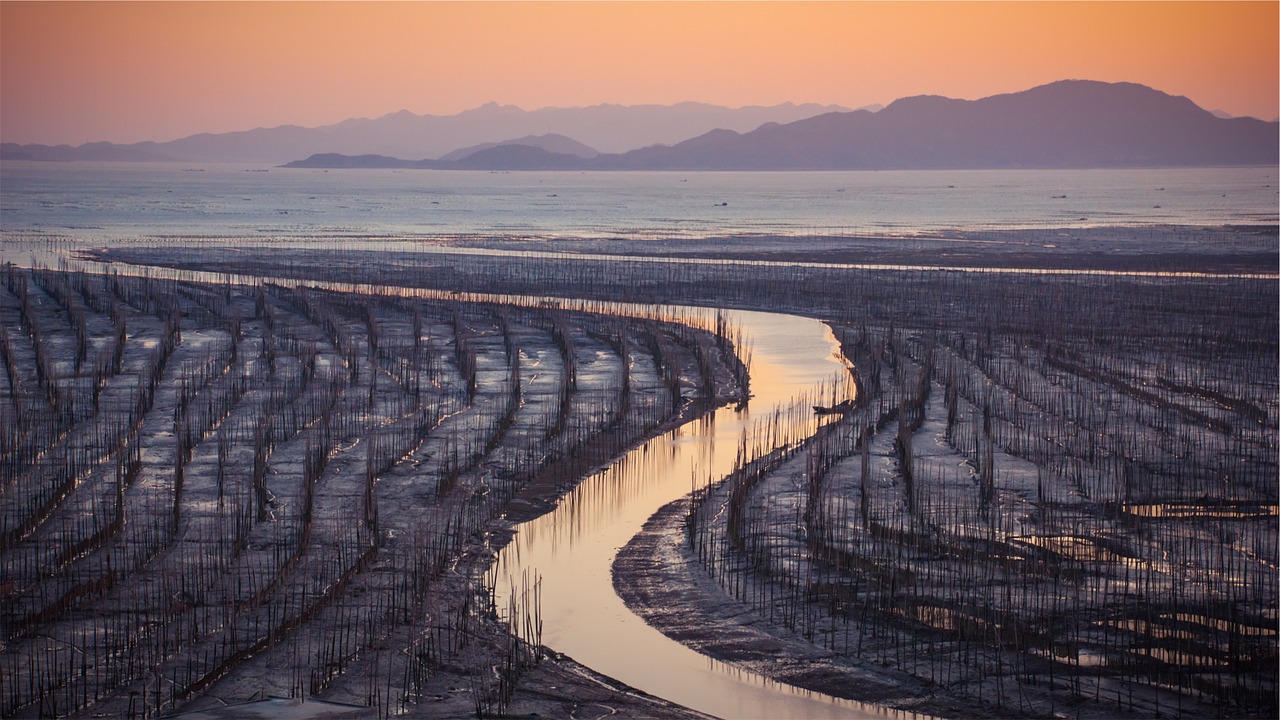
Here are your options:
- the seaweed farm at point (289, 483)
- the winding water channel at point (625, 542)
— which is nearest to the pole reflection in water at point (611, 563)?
the winding water channel at point (625, 542)

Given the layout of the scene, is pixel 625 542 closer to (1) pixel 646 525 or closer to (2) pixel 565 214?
(1) pixel 646 525

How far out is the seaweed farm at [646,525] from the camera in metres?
9.38

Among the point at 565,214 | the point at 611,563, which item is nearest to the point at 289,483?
the point at 611,563

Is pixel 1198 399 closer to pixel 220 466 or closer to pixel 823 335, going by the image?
pixel 823 335

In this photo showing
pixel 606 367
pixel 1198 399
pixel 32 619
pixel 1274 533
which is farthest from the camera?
pixel 606 367

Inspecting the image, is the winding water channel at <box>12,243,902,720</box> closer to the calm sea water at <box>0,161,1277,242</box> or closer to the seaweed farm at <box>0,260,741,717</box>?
the seaweed farm at <box>0,260,741,717</box>

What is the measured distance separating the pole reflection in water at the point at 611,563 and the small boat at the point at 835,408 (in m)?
0.20

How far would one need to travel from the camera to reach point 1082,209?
320ft

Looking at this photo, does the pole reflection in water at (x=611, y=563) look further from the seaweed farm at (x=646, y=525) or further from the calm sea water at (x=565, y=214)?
the calm sea water at (x=565, y=214)

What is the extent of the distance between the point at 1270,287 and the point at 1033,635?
29.9m

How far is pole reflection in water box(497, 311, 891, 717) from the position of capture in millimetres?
9477

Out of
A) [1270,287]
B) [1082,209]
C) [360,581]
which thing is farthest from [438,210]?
[360,581]

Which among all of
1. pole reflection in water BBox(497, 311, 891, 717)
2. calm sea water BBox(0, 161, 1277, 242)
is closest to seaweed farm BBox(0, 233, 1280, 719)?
pole reflection in water BBox(497, 311, 891, 717)

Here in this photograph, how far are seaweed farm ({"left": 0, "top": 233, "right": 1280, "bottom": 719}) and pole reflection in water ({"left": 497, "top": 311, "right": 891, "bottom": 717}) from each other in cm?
21
